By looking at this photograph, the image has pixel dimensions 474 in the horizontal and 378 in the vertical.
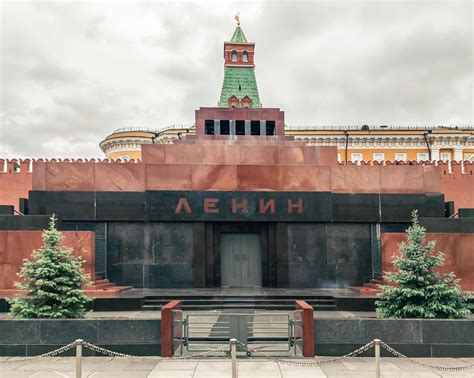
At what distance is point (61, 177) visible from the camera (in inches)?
781

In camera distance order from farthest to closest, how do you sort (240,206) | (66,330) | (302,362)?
(240,206) → (66,330) → (302,362)

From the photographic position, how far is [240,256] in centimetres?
2036

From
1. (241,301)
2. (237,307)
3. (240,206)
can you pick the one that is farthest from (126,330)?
(240,206)

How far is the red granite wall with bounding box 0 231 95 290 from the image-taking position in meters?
17.0

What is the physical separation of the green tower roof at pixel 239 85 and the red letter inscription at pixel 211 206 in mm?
14416

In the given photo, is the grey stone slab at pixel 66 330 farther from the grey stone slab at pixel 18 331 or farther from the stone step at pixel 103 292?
the stone step at pixel 103 292

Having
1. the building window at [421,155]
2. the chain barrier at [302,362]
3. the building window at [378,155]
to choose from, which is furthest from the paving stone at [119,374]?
the building window at [421,155]

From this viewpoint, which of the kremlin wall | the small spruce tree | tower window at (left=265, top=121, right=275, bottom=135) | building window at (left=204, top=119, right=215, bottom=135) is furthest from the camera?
tower window at (left=265, top=121, right=275, bottom=135)

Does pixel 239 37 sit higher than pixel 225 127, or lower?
higher

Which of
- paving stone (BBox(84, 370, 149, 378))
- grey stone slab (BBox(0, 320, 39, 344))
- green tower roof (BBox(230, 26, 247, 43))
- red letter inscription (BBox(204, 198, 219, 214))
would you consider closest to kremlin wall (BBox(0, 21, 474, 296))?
red letter inscription (BBox(204, 198, 219, 214))

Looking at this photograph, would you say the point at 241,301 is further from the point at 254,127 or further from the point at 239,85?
the point at 239,85

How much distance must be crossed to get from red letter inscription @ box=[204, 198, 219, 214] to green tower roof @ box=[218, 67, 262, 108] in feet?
47.3

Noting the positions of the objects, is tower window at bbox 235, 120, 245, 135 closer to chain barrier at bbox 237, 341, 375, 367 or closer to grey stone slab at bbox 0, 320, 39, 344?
chain barrier at bbox 237, 341, 375, 367

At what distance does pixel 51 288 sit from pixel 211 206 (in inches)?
350
